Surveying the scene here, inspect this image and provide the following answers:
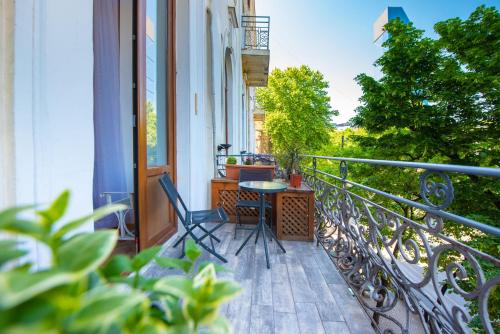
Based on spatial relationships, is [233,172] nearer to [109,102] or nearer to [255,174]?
[255,174]

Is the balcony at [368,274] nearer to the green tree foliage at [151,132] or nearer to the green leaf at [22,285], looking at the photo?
the green tree foliage at [151,132]

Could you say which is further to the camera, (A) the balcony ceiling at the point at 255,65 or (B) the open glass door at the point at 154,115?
(A) the balcony ceiling at the point at 255,65

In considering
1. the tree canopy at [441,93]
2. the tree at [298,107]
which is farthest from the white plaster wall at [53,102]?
the tree at [298,107]

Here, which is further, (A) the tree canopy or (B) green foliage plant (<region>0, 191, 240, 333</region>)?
(A) the tree canopy

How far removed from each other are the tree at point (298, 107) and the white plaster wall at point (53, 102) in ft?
48.3

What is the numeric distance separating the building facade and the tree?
35.4 feet

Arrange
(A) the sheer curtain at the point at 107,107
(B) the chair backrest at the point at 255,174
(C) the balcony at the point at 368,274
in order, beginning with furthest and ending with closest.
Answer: (B) the chair backrest at the point at 255,174 < (A) the sheer curtain at the point at 107,107 < (C) the balcony at the point at 368,274

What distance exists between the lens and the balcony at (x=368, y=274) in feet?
3.80

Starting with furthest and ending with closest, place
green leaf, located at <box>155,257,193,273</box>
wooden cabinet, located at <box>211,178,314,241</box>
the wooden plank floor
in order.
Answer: wooden cabinet, located at <box>211,178,314,241</box>
the wooden plank floor
green leaf, located at <box>155,257,193,273</box>

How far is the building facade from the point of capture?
3.58 ft

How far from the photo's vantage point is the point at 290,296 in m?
1.92

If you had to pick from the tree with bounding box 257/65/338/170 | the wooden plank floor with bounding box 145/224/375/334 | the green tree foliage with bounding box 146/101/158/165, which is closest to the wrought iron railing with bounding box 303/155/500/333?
the wooden plank floor with bounding box 145/224/375/334

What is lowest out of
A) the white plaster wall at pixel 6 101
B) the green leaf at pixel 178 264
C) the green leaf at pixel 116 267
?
the green leaf at pixel 178 264

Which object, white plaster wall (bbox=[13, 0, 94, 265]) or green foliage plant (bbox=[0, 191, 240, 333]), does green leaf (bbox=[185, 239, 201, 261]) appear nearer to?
green foliage plant (bbox=[0, 191, 240, 333])
